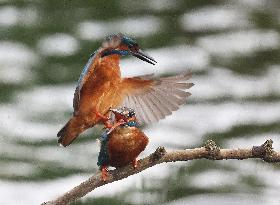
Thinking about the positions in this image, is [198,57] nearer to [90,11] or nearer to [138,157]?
[90,11]

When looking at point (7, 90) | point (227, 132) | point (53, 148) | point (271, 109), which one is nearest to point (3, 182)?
point (53, 148)

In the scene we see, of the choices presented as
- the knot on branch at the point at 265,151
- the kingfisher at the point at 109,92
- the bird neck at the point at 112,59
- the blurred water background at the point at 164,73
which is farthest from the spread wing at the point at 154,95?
the blurred water background at the point at 164,73

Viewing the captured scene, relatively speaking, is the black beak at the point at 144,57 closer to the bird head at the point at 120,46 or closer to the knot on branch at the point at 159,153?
the bird head at the point at 120,46

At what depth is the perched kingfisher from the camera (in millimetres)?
2059

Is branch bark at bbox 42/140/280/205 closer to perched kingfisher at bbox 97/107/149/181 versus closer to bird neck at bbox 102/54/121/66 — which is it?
perched kingfisher at bbox 97/107/149/181

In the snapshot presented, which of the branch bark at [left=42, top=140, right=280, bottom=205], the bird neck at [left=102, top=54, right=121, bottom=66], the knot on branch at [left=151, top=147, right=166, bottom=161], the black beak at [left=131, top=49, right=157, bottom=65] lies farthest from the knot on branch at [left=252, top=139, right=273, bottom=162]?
the bird neck at [left=102, top=54, right=121, bottom=66]

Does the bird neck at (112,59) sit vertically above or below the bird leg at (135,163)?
above

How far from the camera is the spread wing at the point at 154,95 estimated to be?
2035 mm

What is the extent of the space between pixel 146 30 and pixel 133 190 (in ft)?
5.92

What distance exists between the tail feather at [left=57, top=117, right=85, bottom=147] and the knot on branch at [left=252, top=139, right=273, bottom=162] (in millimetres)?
493

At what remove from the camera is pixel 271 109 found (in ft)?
17.0

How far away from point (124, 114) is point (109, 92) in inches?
4.9

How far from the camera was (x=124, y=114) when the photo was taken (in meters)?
2.12

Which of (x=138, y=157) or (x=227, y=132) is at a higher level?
(x=227, y=132)
